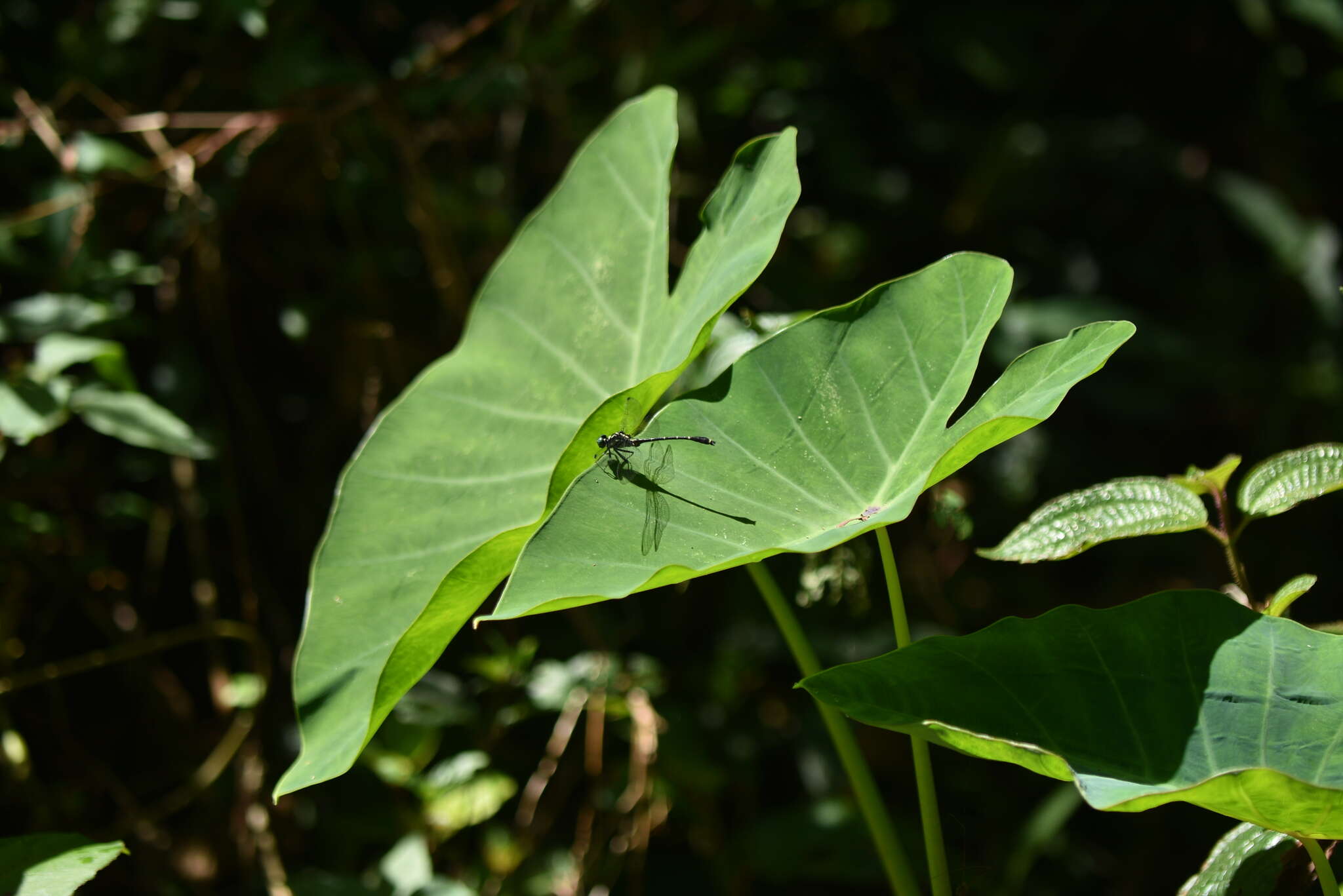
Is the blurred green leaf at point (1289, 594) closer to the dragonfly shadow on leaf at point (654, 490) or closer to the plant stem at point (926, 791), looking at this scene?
the plant stem at point (926, 791)

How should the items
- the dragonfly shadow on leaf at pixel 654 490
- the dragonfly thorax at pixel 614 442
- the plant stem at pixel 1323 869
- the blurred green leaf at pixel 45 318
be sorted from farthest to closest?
the blurred green leaf at pixel 45 318 → the dragonfly thorax at pixel 614 442 → the dragonfly shadow on leaf at pixel 654 490 → the plant stem at pixel 1323 869

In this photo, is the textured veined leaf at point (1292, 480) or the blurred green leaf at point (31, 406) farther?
the blurred green leaf at point (31, 406)

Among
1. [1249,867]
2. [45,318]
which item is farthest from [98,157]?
[1249,867]

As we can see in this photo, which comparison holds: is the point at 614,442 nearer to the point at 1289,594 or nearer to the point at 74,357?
the point at 1289,594

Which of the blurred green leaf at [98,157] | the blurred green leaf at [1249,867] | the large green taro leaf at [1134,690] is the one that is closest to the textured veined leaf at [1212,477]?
the large green taro leaf at [1134,690]

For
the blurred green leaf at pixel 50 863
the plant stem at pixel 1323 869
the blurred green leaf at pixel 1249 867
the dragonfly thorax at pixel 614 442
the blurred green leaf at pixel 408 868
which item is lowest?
the blurred green leaf at pixel 408 868
